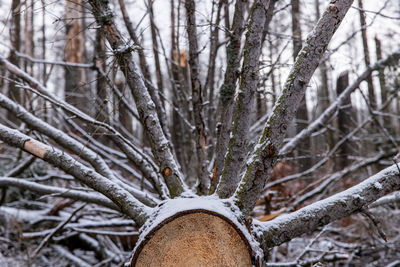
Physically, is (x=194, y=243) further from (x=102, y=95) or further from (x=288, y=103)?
(x=102, y=95)

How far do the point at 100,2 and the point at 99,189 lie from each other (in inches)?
46.8

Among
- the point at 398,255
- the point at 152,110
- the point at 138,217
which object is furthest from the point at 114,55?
the point at 398,255

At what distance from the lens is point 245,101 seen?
185 centimetres

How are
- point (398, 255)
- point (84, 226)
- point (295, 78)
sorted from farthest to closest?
point (398, 255) → point (84, 226) → point (295, 78)

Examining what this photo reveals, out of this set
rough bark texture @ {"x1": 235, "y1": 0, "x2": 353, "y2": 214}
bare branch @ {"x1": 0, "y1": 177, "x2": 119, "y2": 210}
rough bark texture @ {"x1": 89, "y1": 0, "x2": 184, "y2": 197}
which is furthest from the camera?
bare branch @ {"x1": 0, "y1": 177, "x2": 119, "y2": 210}

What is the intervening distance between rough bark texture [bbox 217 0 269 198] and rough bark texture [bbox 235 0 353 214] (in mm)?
191

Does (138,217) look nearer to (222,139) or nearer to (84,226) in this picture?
(222,139)

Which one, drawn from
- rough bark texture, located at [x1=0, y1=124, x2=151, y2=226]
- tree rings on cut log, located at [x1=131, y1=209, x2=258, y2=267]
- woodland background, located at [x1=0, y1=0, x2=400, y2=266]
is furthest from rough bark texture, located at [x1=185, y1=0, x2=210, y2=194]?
tree rings on cut log, located at [x1=131, y1=209, x2=258, y2=267]

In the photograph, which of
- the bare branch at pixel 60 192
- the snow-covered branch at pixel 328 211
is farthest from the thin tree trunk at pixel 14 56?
the snow-covered branch at pixel 328 211

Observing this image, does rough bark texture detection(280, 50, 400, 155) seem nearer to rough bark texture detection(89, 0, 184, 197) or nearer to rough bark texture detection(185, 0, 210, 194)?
rough bark texture detection(185, 0, 210, 194)

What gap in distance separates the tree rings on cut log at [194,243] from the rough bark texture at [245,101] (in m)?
0.43

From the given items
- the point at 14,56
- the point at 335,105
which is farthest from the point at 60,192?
the point at 335,105

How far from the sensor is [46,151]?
1.90 metres

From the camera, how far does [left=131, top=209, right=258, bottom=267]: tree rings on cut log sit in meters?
1.44
